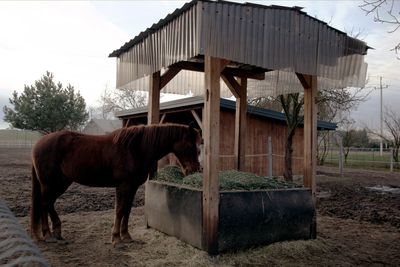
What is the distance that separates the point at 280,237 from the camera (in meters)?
4.89

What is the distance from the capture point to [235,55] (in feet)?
14.3

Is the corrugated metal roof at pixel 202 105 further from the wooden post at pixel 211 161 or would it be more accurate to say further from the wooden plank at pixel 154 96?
the wooden post at pixel 211 161

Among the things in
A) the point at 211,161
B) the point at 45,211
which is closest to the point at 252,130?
the point at 45,211

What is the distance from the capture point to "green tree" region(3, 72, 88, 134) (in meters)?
29.2

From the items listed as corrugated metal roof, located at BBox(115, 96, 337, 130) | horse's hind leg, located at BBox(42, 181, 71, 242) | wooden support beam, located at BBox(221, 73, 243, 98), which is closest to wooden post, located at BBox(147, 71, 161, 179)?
wooden support beam, located at BBox(221, 73, 243, 98)

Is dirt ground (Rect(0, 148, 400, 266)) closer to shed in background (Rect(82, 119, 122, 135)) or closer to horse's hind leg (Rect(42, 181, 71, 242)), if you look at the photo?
horse's hind leg (Rect(42, 181, 71, 242))

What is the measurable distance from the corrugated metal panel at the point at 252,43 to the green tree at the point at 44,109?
2507cm

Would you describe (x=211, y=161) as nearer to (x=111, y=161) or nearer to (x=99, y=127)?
(x=111, y=161)

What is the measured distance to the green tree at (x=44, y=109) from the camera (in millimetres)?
29250

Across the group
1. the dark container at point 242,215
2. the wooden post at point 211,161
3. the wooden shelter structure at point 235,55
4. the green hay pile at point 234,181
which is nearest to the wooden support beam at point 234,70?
the wooden shelter structure at point 235,55

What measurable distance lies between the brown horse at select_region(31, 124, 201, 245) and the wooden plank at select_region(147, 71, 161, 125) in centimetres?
85

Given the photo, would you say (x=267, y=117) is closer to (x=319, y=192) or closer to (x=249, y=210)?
(x=319, y=192)

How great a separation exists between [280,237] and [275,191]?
604 millimetres

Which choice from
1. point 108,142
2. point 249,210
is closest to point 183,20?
point 108,142
